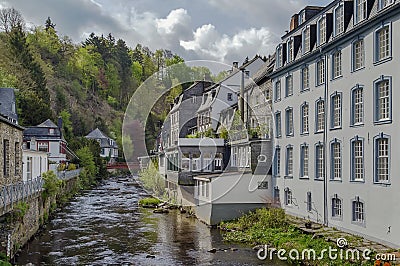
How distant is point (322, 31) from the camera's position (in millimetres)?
23688

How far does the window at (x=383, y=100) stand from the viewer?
58.6 feet

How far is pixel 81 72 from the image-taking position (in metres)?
106

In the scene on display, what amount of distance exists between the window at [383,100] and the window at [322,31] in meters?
5.63

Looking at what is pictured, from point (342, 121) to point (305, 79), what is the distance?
4.85m

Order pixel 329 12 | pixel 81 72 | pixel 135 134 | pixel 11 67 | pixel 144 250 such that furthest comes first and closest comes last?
1. pixel 81 72
2. pixel 11 67
3. pixel 135 134
4. pixel 329 12
5. pixel 144 250

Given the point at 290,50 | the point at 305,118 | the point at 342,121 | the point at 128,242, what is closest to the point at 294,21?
the point at 290,50

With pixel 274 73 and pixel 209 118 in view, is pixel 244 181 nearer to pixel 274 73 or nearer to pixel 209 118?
pixel 274 73

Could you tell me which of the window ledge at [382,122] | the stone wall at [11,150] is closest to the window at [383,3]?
the window ledge at [382,122]

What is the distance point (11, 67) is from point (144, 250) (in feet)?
185

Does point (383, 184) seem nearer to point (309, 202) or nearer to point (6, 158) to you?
point (309, 202)

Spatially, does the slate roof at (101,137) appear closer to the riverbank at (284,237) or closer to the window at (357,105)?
the riverbank at (284,237)

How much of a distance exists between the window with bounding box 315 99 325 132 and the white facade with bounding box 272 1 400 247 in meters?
0.05

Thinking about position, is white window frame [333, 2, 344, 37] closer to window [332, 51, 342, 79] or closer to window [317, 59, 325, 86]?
window [332, 51, 342, 79]

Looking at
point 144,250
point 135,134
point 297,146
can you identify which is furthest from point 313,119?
point 135,134
